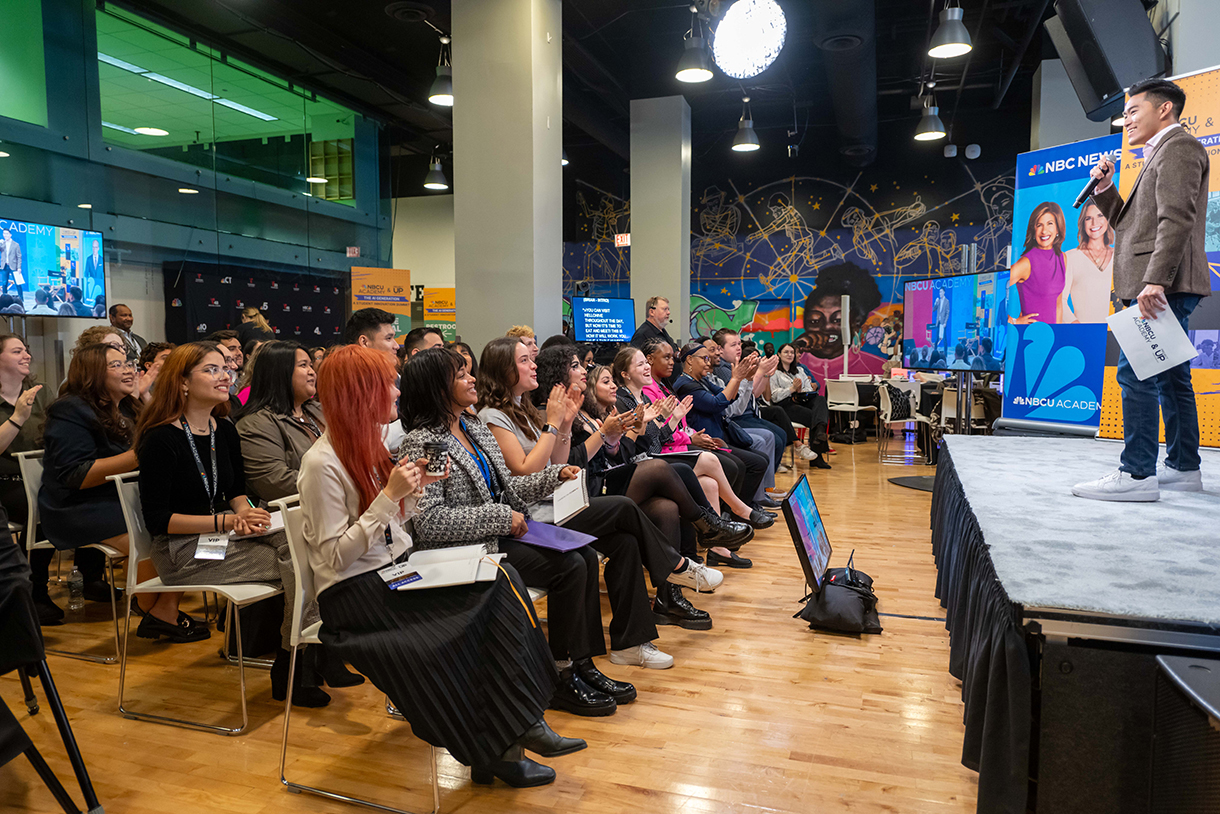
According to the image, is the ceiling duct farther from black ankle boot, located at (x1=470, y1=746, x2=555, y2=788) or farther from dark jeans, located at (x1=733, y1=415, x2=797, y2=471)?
black ankle boot, located at (x1=470, y1=746, x2=555, y2=788)

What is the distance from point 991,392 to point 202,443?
8336mm

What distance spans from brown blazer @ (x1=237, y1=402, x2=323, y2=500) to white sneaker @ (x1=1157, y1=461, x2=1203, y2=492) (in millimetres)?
3595

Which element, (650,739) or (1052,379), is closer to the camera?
(650,739)

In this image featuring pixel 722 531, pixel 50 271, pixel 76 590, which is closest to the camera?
pixel 76 590

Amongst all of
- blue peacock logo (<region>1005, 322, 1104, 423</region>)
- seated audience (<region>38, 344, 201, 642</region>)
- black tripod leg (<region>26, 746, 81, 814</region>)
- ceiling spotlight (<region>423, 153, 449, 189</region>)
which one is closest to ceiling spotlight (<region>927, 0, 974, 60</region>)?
blue peacock logo (<region>1005, 322, 1104, 423</region>)

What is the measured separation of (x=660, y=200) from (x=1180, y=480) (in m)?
7.66

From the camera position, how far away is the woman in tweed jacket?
2.40m

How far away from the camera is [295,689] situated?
2.72m

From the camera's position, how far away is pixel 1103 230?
5152 mm

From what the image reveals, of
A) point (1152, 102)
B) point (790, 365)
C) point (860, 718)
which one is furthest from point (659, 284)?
point (860, 718)

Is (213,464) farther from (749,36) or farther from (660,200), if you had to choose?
(660,200)

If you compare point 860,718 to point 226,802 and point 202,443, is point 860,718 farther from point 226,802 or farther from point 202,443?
point 202,443

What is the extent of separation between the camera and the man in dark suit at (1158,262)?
8.86 ft

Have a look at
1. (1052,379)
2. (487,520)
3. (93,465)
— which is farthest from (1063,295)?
(93,465)
